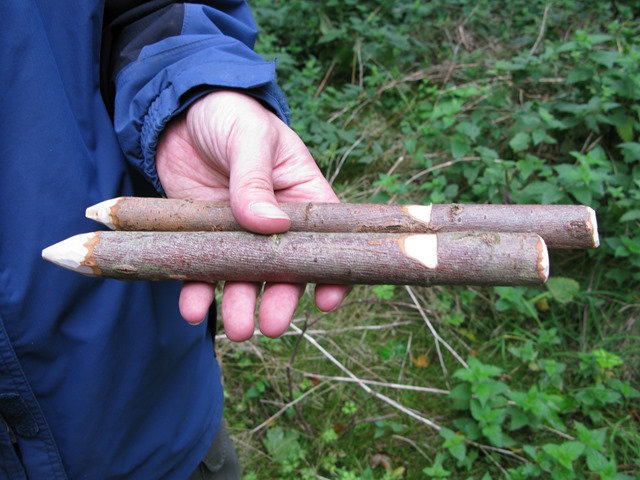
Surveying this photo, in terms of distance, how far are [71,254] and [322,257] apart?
2.10 ft

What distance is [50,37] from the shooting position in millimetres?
1427

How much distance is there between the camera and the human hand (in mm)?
1493

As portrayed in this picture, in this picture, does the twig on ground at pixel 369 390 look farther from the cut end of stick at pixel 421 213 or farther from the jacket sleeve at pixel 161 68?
the jacket sleeve at pixel 161 68

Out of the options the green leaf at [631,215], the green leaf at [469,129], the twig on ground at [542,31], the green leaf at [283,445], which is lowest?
the green leaf at [283,445]

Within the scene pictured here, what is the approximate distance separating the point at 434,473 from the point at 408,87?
323 cm

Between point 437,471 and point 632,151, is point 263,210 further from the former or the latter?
point 632,151

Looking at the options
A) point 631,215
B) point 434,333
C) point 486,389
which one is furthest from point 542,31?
point 486,389

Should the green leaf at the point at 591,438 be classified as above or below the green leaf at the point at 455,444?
above

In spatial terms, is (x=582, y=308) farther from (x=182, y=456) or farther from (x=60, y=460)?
(x=60, y=460)

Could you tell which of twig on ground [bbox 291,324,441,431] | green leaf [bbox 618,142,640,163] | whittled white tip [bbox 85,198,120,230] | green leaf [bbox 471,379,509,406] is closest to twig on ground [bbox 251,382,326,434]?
twig on ground [bbox 291,324,441,431]

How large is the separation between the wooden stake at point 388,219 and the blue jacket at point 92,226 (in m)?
0.16

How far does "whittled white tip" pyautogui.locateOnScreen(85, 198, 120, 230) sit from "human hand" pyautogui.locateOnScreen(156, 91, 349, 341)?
29cm

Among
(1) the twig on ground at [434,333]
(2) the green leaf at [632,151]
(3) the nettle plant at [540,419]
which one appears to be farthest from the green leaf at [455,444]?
(2) the green leaf at [632,151]

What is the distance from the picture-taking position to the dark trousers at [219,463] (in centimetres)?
196
